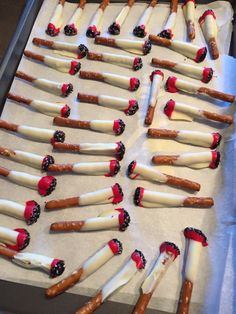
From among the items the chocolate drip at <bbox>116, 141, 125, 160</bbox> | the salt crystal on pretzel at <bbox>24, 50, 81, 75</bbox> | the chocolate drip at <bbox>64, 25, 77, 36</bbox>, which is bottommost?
the chocolate drip at <bbox>116, 141, 125, 160</bbox>

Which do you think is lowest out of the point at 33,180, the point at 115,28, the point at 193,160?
the point at 33,180

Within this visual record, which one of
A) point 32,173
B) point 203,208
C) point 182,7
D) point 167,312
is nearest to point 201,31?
point 182,7

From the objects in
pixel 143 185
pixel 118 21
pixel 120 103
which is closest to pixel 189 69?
pixel 120 103

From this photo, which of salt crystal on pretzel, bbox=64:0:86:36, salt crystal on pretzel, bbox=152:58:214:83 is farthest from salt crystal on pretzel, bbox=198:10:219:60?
salt crystal on pretzel, bbox=64:0:86:36

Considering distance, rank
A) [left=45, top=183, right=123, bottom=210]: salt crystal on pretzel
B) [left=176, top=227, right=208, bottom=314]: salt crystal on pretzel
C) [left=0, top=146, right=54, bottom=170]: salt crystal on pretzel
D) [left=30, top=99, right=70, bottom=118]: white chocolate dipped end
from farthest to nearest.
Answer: [left=30, top=99, right=70, bottom=118]: white chocolate dipped end → [left=0, top=146, right=54, bottom=170]: salt crystal on pretzel → [left=45, top=183, right=123, bottom=210]: salt crystal on pretzel → [left=176, top=227, right=208, bottom=314]: salt crystal on pretzel

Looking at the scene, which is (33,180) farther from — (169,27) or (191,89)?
(169,27)

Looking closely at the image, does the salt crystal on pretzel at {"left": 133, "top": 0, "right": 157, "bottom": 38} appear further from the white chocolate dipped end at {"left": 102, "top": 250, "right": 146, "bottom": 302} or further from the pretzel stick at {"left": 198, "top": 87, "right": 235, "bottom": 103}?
the white chocolate dipped end at {"left": 102, "top": 250, "right": 146, "bottom": 302}

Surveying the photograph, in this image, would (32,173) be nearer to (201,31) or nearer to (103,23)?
(103,23)
